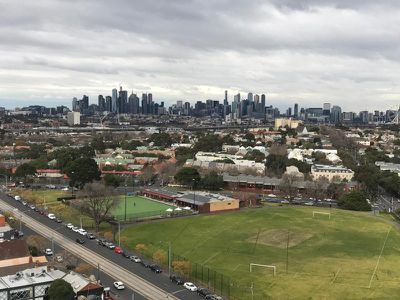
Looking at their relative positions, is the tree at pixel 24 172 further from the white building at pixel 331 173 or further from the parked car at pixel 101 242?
the white building at pixel 331 173

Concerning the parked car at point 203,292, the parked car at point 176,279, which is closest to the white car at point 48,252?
the parked car at point 176,279

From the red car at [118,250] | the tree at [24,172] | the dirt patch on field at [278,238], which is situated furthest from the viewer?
the tree at [24,172]

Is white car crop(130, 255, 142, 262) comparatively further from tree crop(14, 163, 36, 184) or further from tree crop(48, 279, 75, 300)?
tree crop(14, 163, 36, 184)

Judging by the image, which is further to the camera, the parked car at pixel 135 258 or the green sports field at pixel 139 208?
the green sports field at pixel 139 208

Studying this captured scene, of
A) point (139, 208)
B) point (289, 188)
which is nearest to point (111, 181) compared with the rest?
point (139, 208)

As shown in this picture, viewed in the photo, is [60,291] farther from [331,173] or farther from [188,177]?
[331,173]

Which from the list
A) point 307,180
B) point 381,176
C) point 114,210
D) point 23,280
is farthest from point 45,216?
point 381,176
